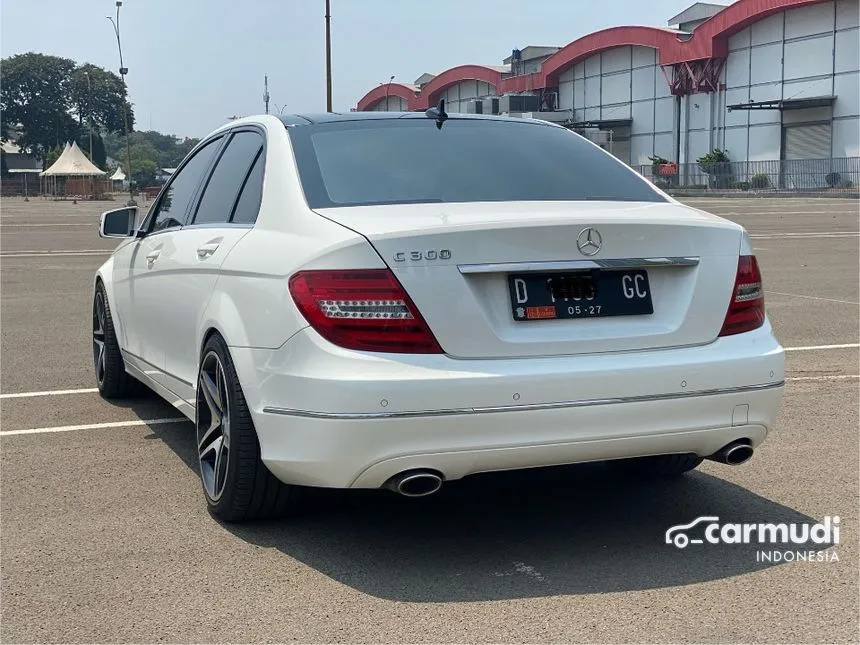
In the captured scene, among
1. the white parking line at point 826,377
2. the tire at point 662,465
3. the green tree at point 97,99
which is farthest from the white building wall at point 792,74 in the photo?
the green tree at point 97,99

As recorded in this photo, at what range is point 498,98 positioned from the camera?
79562 mm

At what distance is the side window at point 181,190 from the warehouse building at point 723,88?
40.7 m

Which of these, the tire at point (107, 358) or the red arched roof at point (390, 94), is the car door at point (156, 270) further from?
the red arched roof at point (390, 94)

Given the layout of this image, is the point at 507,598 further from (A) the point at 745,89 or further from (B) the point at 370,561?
(A) the point at 745,89

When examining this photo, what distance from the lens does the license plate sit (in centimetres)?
385

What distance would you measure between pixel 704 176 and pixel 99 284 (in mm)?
58091

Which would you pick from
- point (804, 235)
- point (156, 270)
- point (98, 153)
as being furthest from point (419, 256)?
point (98, 153)

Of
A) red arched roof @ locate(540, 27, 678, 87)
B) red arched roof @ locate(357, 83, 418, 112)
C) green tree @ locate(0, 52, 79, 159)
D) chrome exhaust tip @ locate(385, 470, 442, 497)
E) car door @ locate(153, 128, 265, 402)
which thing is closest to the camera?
chrome exhaust tip @ locate(385, 470, 442, 497)

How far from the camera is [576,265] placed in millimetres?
3896

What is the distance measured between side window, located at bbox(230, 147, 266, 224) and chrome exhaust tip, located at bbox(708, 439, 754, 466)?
1.96 meters

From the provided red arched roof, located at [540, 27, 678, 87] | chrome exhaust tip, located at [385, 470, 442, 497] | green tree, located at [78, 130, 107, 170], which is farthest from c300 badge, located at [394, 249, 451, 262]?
green tree, located at [78, 130, 107, 170]

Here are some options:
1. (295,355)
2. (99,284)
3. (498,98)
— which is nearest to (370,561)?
(295,355)

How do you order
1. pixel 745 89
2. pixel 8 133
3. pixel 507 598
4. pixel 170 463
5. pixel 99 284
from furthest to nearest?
1. pixel 8 133
2. pixel 745 89
3. pixel 99 284
4. pixel 170 463
5. pixel 507 598

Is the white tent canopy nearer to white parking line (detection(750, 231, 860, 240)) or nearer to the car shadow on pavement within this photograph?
white parking line (detection(750, 231, 860, 240))
